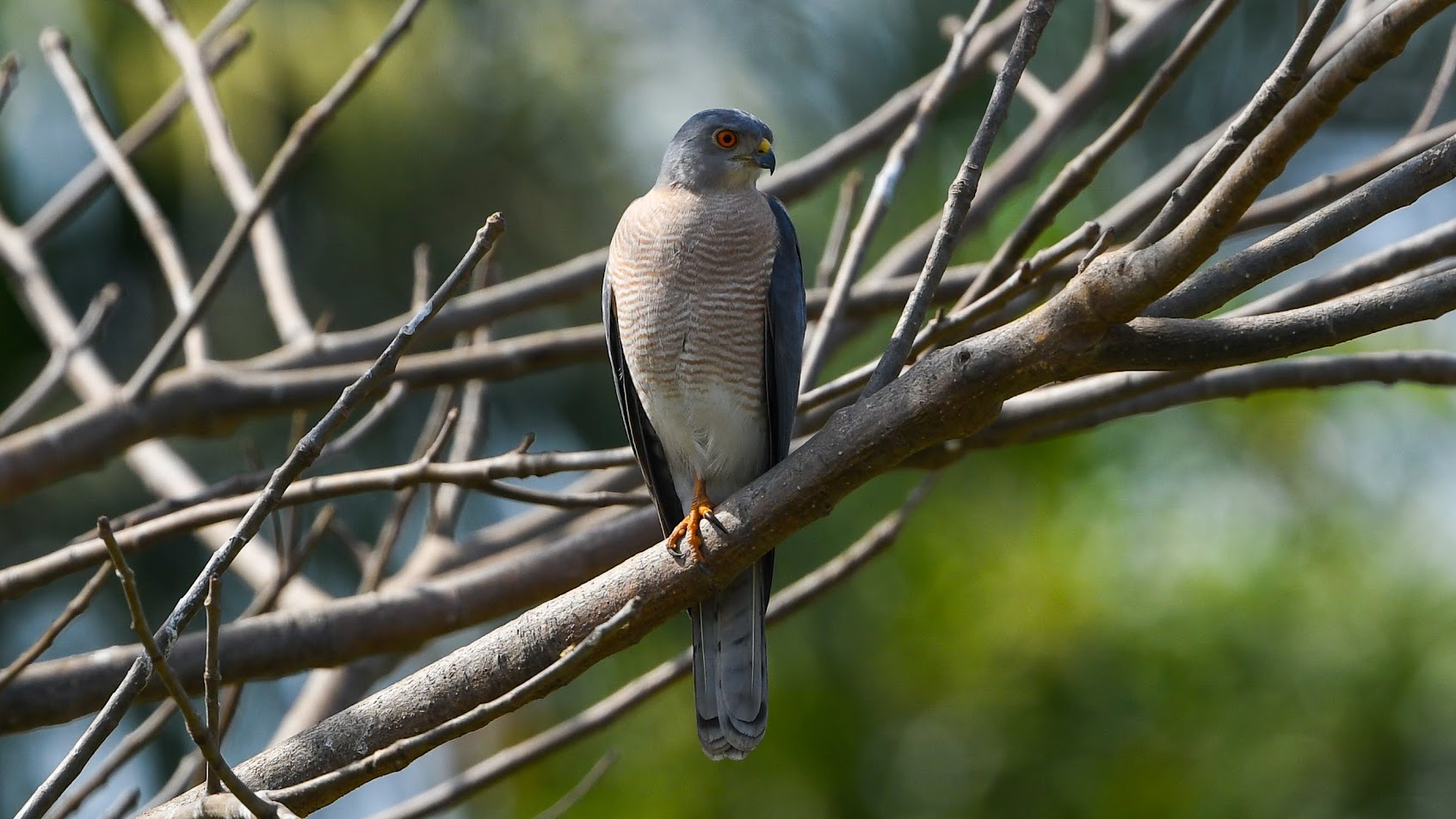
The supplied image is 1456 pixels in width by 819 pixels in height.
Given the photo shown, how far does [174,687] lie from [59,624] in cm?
101

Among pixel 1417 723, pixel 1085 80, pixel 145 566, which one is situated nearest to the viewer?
pixel 1085 80

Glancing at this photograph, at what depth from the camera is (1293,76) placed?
2.46 m

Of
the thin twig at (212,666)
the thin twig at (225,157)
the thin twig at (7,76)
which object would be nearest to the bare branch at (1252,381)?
the thin twig at (212,666)

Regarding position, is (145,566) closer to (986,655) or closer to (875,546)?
(986,655)

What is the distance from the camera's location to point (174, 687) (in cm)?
197

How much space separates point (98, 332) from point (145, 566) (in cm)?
782

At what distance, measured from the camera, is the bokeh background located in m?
7.38

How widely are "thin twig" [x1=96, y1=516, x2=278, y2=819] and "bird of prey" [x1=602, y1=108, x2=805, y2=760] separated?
5.82 feet

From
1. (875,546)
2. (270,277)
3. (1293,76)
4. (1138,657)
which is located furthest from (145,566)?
(1293,76)

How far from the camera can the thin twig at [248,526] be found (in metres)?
2.31

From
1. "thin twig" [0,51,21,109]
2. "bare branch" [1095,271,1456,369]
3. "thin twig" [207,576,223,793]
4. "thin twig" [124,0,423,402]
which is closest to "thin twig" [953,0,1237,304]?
"bare branch" [1095,271,1456,369]

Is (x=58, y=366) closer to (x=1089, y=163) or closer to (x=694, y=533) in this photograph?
(x=694, y=533)

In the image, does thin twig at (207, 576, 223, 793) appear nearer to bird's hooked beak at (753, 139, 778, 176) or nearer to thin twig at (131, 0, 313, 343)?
bird's hooked beak at (753, 139, 778, 176)

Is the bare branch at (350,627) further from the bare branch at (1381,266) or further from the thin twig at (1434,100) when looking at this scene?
the thin twig at (1434,100)
